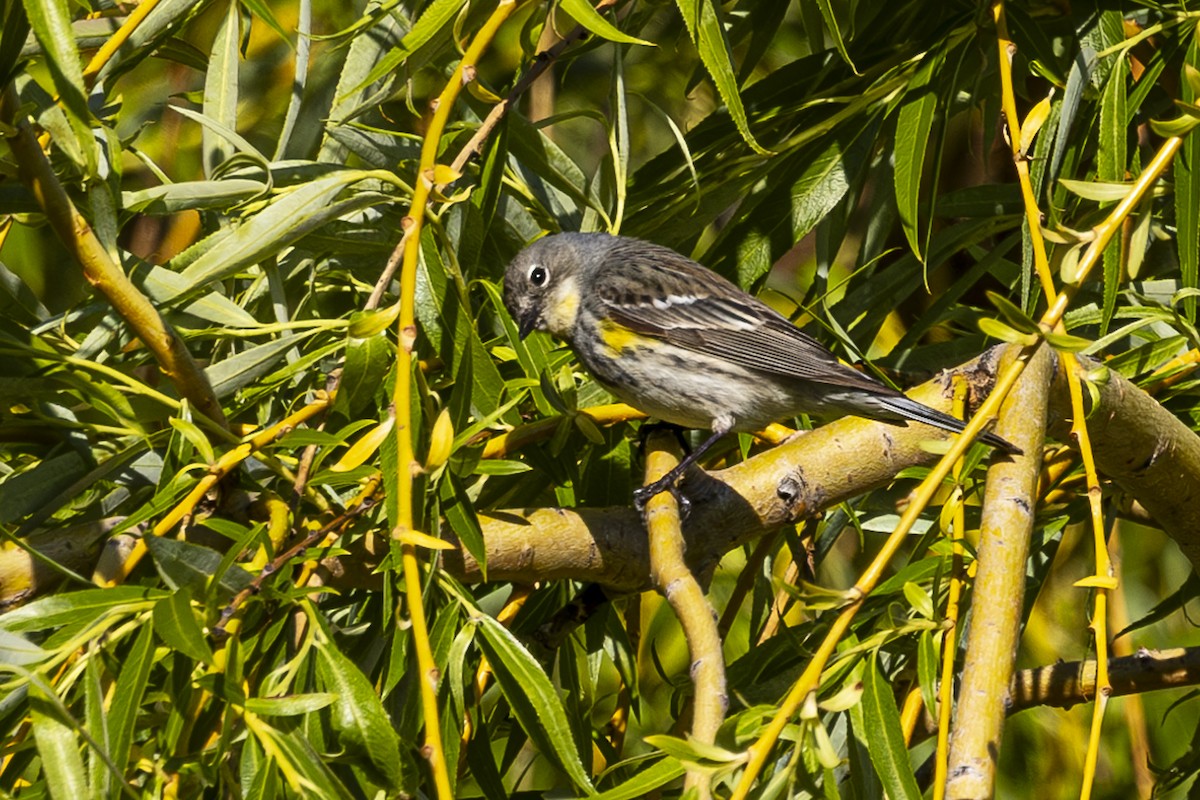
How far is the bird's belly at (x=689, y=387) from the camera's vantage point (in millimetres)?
2689

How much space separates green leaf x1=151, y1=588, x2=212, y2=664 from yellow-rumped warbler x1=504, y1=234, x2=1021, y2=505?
1.29 metres

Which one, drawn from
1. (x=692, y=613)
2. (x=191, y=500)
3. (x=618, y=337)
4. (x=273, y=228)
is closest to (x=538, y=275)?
(x=618, y=337)

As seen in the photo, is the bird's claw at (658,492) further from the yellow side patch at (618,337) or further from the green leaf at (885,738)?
the yellow side patch at (618,337)

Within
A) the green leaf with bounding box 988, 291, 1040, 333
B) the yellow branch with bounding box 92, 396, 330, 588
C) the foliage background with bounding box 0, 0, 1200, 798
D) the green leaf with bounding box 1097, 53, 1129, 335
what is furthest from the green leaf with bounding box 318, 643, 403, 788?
the green leaf with bounding box 1097, 53, 1129, 335

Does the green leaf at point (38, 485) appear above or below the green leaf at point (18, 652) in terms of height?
below

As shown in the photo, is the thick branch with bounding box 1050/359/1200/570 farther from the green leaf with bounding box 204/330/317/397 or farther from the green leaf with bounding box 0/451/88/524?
the green leaf with bounding box 0/451/88/524

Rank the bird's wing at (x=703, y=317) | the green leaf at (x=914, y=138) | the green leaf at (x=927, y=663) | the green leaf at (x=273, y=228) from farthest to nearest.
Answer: the bird's wing at (x=703, y=317)
the green leaf at (x=914, y=138)
the green leaf at (x=273, y=228)
the green leaf at (x=927, y=663)

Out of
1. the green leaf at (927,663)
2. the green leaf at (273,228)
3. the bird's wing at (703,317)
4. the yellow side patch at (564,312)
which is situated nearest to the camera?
the green leaf at (927,663)

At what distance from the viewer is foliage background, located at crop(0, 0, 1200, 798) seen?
58.8 inches

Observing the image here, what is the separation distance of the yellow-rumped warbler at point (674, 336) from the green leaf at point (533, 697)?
3.23 ft

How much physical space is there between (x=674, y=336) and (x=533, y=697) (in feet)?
5.26

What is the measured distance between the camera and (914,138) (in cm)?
225

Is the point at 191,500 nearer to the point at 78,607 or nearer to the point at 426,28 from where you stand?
the point at 78,607

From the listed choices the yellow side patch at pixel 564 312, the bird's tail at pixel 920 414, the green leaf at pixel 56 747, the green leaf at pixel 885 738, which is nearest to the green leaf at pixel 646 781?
the green leaf at pixel 885 738
